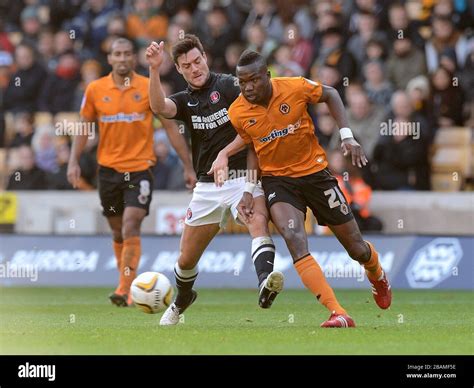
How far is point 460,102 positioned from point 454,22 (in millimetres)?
1737

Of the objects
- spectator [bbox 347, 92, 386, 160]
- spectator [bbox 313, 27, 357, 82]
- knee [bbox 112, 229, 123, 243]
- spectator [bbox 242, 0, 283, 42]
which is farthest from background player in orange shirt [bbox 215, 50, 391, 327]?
spectator [bbox 242, 0, 283, 42]

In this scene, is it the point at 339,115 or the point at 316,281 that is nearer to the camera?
the point at 316,281

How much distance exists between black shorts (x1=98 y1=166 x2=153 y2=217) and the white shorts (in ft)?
9.38

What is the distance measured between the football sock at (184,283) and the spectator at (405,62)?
350 inches

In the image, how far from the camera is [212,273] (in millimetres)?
17359

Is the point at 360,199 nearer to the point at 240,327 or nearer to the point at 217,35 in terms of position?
the point at 217,35

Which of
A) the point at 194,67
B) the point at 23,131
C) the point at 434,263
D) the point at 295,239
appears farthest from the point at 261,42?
the point at 295,239

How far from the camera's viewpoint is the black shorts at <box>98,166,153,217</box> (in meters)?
14.1

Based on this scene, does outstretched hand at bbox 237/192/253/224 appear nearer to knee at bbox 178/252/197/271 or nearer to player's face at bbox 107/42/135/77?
knee at bbox 178/252/197/271

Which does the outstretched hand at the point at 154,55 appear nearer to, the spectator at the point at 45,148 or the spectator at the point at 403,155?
the spectator at the point at 403,155

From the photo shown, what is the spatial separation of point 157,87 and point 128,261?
12.0 ft

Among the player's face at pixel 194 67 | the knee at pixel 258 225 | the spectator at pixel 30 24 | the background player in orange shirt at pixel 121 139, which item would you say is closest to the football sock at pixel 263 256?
the knee at pixel 258 225

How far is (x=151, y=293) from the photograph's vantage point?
11.5 m
